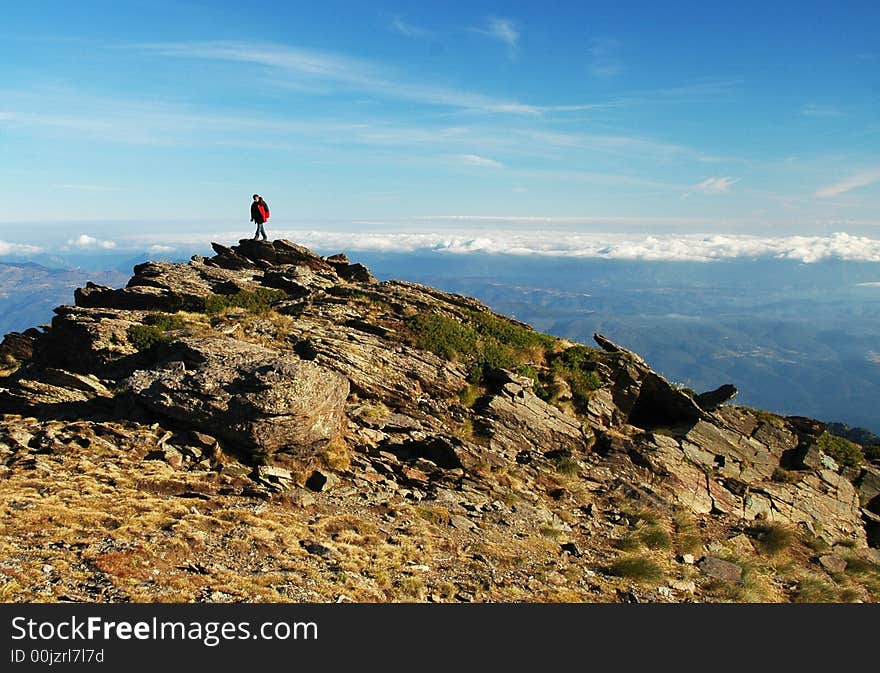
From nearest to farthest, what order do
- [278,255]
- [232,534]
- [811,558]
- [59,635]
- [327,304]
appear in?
[59,635] → [232,534] → [811,558] → [327,304] → [278,255]

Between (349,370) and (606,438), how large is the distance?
12.1 metres

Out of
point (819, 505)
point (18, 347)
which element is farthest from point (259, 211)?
point (819, 505)

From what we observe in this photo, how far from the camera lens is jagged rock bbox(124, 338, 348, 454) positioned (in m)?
17.1

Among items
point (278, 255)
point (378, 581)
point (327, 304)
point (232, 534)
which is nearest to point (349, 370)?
point (327, 304)

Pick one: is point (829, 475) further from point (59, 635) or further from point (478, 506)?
point (59, 635)

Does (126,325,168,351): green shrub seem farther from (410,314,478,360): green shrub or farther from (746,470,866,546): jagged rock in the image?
(746,470,866,546): jagged rock

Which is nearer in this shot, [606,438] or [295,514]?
[295,514]

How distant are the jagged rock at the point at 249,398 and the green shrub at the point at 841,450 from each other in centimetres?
2599

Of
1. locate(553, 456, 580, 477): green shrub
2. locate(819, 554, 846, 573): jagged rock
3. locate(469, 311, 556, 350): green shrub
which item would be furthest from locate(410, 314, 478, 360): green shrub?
locate(819, 554, 846, 573): jagged rock

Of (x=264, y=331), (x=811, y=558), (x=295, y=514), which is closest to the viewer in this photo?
(x=295, y=514)

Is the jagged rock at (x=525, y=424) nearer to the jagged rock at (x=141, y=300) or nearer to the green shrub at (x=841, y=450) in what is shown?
the green shrub at (x=841, y=450)

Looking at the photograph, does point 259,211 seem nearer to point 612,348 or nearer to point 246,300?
point 246,300

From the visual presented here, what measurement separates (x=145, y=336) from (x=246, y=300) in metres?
6.81

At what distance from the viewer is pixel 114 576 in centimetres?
1066
